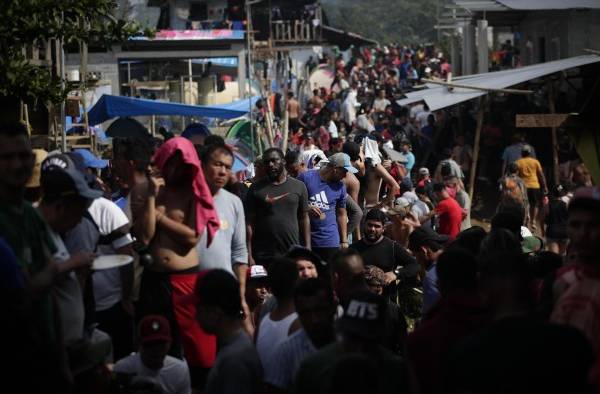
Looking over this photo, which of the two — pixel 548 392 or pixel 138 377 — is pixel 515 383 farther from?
pixel 138 377

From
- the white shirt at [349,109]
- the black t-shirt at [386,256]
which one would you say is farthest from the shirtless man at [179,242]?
the white shirt at [349,109]

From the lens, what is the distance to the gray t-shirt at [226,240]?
25.6ft

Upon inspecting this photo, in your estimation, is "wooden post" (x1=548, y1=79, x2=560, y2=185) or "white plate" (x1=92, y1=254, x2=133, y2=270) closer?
"white plate" (x1=92, y1=254, x2=133, y2=270)

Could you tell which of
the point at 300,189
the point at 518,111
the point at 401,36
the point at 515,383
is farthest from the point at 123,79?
the point at 401,36

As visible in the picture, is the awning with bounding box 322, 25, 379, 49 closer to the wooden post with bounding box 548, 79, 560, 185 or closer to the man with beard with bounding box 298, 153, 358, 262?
the wooden post with bounding box 548, 79, 560, 185

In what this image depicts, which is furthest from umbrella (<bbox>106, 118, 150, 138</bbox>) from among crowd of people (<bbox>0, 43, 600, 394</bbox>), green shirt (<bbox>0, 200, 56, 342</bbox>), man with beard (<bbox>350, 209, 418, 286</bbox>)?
green shirt (<bbox>0, 200, 56, 342</bbox>)

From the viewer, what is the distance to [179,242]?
298 inches

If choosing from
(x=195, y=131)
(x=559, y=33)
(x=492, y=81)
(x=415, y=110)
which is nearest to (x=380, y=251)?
(x=195, y=131)

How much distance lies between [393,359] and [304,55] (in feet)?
175

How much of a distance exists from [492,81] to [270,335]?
18.3m

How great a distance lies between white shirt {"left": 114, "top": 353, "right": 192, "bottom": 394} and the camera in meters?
7.25

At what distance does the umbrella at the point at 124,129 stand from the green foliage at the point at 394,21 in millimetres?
89474

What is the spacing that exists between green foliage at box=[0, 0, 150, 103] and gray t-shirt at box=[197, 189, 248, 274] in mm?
2394

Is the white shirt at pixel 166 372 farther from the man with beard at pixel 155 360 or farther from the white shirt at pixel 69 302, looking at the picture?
the white shirt at pixel 69 302
